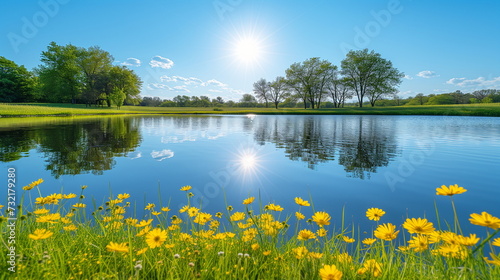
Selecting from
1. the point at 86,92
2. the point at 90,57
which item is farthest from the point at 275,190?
the point at 90,57

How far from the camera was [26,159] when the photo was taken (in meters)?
8.23

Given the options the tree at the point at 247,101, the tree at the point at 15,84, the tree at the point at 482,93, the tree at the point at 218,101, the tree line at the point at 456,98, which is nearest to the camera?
the tree at the point at 15,84

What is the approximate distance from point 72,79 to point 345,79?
68814 mm

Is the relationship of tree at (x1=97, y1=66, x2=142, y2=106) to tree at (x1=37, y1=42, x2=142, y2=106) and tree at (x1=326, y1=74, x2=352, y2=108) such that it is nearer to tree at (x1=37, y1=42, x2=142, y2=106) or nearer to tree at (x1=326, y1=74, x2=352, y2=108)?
tree at (x1=37, y1=42, x2=142, y2=106)

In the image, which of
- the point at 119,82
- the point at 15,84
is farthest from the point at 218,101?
the point at 15,84

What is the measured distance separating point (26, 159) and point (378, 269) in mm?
10951

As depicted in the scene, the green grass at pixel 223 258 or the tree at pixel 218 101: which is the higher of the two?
the tree at pixel 218 101

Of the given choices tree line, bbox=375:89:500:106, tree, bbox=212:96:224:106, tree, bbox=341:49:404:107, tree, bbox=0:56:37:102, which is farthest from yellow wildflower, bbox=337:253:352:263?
tree, bbox=212:96:224:106

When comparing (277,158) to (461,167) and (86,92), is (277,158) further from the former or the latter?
(86,92)

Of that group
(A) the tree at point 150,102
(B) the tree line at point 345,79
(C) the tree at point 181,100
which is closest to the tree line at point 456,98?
(B) the tree line at point 345,79

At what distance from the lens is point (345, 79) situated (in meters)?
60.0

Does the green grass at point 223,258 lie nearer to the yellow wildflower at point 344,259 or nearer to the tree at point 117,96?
the yellow wildflower at point 344,259

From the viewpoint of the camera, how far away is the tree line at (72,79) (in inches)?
2248

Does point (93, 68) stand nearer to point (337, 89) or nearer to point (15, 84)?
point (15, 84)
